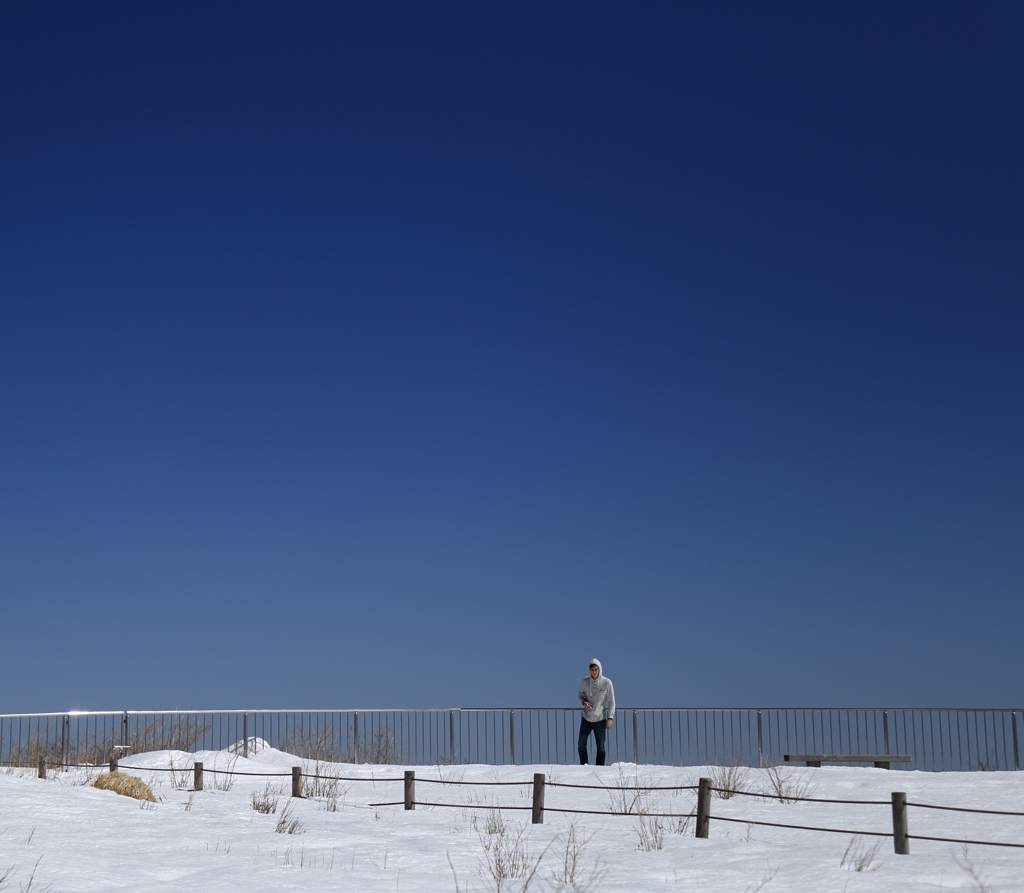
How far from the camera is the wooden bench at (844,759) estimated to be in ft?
72.5

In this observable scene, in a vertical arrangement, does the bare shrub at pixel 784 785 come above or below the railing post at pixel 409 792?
below

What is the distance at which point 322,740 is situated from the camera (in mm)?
26406

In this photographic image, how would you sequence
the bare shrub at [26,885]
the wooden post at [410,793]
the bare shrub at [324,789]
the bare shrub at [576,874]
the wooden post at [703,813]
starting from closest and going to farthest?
the bare shrub at [26,885] < the bare shrub at [576,874] < the wooden post at [703,813] < the wooden post at [410,793] < the bare shrub at [324,789]

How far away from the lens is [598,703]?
2245 cm

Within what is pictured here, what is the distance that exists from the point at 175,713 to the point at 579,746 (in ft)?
33.8

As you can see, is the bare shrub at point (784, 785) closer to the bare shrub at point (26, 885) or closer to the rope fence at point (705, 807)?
the rope fence at point (705, 807)

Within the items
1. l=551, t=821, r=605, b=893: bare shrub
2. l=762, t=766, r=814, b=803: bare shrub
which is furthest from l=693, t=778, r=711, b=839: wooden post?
l=762, t=766, r=814, b=803: bare shrub

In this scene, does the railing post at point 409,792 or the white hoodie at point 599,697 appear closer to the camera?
the railing post at point 409,792

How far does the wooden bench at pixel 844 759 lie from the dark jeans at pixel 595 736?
3.55 meters

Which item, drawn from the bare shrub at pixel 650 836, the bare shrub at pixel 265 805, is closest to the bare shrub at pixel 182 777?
the bare shrub at pixel 265 805

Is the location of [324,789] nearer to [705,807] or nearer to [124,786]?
[124,786]

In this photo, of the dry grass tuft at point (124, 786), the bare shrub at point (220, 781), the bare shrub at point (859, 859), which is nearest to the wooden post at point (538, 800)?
the bare shrub at point (859, 859)

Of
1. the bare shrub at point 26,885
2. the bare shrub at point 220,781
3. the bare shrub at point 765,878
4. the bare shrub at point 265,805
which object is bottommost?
the bare shrub at point 220,781

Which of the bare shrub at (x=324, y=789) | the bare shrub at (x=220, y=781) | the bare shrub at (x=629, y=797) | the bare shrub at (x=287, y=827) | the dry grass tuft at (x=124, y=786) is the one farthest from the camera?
the bare shrub at (x=220, y=781)
